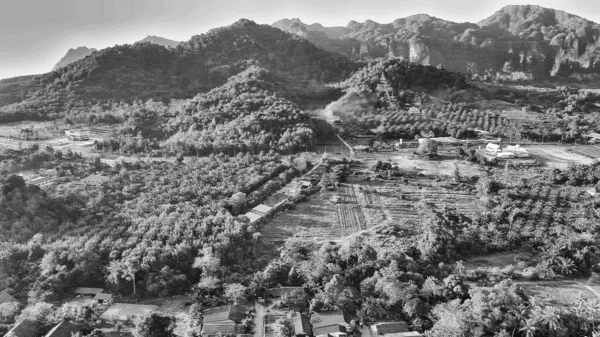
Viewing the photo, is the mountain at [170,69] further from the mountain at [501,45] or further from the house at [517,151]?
the mountain at [501,45]

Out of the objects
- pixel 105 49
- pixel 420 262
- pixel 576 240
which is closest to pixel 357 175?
pixel 420 262

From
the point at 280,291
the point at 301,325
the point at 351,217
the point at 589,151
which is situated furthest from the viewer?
the point at 589,151

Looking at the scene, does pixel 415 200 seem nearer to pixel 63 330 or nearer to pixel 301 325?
pixel 301 325

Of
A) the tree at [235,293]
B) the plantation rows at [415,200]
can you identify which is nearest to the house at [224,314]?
the tree at [235,293]

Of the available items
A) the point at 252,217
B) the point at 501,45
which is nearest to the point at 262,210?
the point at 252,217

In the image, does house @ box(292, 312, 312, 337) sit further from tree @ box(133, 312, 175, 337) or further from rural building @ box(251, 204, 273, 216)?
rural building @ box(251, 204, 273, 216)

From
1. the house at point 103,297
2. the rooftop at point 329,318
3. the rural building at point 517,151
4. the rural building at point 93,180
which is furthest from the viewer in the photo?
the rural building at point 517,151

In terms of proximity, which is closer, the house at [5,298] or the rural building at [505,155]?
the house at [5,298]

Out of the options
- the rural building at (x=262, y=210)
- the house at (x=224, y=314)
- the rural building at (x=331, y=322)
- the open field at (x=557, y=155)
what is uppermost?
the open field at (x=557, y=155)
